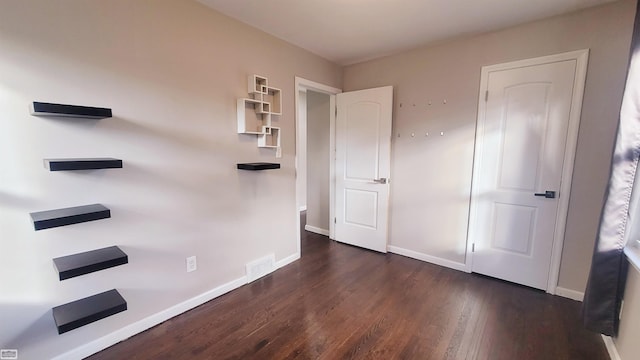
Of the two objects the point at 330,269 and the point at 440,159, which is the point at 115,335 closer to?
the point at 330,269

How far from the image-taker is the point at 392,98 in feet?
10.5

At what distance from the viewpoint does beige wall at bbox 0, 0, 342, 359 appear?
57.0 inches

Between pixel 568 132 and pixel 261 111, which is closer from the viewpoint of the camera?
pixel 568 132

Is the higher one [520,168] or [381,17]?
[381,17]

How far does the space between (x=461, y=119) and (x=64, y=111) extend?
3.10 m

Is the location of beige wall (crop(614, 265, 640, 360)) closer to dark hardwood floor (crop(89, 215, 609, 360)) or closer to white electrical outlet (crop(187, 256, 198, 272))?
dark hardwood floor (crop(89, 215, 609, 360))

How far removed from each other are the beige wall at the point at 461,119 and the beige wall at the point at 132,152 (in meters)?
1.50

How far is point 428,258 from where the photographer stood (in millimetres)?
3156

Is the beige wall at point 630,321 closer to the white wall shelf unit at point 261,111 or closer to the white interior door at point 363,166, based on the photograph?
the white interior door at point 363,166

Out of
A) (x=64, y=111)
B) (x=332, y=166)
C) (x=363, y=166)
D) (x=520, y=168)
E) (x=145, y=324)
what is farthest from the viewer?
(x=332, y=166)

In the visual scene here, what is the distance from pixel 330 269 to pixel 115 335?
1.88 meters

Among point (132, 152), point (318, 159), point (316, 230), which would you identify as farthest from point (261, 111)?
point (316, 230)

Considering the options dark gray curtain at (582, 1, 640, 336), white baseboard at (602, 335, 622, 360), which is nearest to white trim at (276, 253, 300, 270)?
dark gray curtain at (582, 1, 640, 336)

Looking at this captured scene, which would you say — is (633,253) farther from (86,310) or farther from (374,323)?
(86,310)
